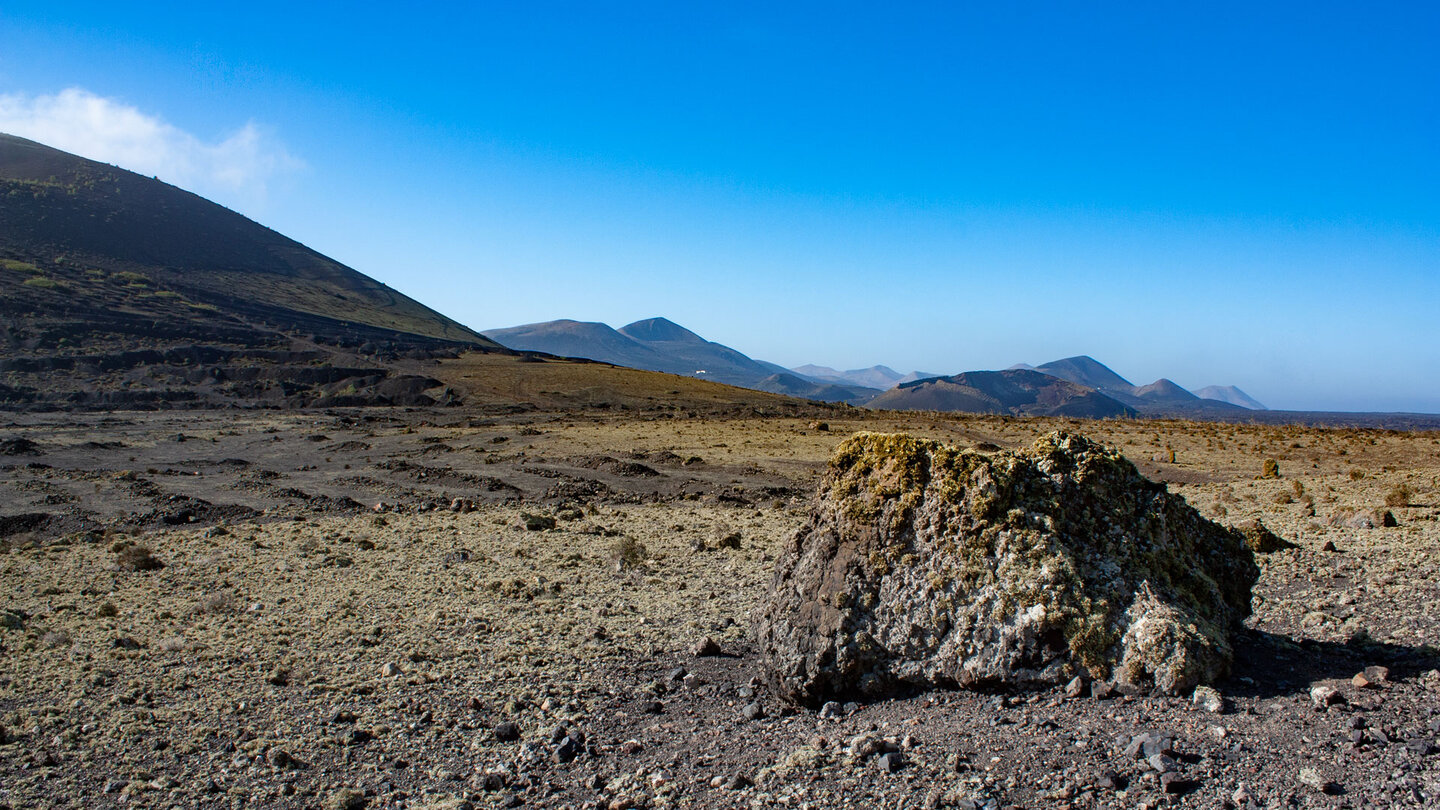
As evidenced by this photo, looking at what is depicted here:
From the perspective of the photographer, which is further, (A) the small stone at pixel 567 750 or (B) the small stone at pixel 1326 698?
(A) the small stone at pixel 567 750

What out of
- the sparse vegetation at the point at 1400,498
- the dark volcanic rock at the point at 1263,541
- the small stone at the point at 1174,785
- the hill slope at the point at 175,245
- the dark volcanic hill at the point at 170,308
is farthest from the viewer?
the hill slope at the point at 175,245

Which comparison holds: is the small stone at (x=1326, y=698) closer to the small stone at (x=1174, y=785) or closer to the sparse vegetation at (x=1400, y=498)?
the small stone at (x=1174, y=785)

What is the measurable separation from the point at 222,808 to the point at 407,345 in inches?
3085

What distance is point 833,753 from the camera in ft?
15.5

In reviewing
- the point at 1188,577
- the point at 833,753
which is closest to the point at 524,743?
the point at 833,753

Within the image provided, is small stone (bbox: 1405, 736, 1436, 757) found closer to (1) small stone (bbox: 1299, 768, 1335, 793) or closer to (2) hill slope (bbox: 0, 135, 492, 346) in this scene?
(1) small stone (bbox: 1299, 768, 1335, 793)

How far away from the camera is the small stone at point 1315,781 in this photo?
3.62m

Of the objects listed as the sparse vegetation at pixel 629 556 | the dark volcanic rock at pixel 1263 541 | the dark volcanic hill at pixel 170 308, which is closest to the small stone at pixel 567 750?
the sparse vegetation at pixel 629 556

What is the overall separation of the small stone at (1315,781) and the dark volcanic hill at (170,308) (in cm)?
5192

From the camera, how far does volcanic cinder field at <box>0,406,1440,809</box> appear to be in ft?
13.8

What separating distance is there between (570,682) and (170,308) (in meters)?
79.4

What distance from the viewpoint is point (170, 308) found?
228ft

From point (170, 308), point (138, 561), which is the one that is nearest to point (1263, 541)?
point (138, 561)

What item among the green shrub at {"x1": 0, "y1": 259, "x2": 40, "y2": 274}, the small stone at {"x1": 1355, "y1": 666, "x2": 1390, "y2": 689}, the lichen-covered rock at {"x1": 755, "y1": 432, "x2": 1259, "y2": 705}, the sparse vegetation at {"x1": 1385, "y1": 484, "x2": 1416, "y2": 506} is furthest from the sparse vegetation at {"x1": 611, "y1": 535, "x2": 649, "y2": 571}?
the green shrub at {"x1": 0, "y1": 259, "x2": 40, "y2": 274}
